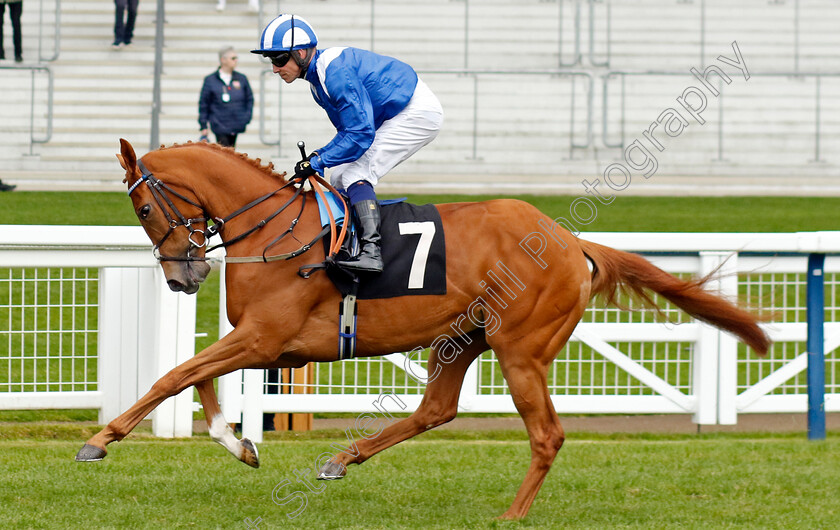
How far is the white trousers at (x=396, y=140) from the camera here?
459cm

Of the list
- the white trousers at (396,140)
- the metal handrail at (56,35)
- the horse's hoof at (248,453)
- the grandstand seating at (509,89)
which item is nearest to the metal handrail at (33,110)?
the grandstand seating at (509,89)

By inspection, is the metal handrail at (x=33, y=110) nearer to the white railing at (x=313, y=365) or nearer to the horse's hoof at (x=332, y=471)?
the white railing at (x=313, y=365)

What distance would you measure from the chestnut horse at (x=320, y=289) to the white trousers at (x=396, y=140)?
189 millimetres

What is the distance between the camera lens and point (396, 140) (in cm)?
468

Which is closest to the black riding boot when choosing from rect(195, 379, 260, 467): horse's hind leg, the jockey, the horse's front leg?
the jockey

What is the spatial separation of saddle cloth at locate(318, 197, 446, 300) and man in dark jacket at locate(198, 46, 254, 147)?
6685 mm

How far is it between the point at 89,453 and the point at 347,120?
59.3 inches

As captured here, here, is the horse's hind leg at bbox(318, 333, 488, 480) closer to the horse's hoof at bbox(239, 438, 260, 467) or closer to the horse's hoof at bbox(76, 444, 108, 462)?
the horse's hoof at bbox(239, 438, 260, 467)

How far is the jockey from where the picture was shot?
4395 millimetres

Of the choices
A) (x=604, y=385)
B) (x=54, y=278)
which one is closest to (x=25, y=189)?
(x=54, y=278)

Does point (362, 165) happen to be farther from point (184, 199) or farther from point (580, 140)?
point (580, 140)

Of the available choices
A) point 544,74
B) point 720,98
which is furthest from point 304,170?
point 720,98

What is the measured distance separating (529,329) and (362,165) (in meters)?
0.91

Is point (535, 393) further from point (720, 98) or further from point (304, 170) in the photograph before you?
point (720, 98)
